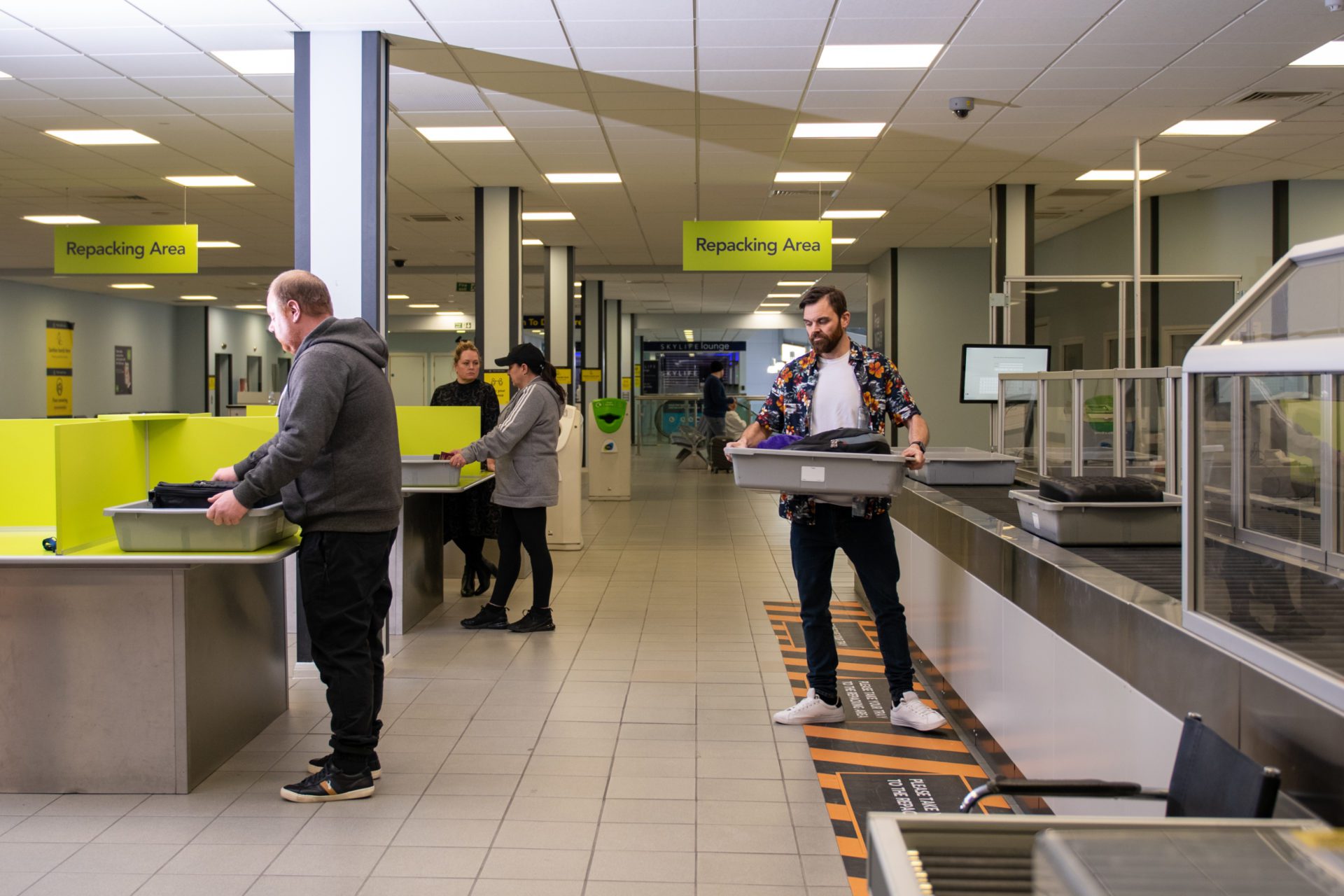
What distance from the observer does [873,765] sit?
11.7 ft

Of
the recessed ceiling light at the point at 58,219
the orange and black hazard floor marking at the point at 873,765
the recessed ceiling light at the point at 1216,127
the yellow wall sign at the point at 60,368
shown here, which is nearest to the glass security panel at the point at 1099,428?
the orange and black hazard floor marking at the point at 873,765

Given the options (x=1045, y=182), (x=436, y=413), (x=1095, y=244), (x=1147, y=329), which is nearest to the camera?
(x=436, y=413)

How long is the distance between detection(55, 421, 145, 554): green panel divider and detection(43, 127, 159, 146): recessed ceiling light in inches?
196

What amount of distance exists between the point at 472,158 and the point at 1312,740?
27.0 ft

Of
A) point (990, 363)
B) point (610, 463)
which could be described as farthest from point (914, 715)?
point (610, 463)

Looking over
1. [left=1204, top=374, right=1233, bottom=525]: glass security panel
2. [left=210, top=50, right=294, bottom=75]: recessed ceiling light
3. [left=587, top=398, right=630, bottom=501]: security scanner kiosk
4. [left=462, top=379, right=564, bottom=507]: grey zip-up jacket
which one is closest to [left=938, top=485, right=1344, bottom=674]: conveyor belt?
[left=1204, top=374, right=1233, bottom=525]: glass security panel

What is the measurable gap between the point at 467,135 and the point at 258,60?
80.1 inches

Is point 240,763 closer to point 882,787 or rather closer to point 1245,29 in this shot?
point 882,787

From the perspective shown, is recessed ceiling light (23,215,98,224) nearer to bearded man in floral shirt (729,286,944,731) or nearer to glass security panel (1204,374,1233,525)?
bearded man in floral shirt (729,286,944,731)

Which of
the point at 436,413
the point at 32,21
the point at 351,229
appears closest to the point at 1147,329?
the point at 436,413

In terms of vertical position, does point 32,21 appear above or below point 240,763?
above

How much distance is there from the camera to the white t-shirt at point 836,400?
152 inches

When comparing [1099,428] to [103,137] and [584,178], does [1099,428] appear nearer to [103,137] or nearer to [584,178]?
[584,178]

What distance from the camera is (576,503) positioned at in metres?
8.92
